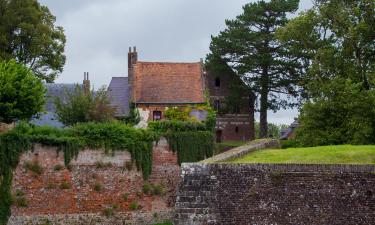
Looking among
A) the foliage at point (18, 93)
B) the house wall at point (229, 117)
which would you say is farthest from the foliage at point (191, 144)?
the house wall at point (229, 117)

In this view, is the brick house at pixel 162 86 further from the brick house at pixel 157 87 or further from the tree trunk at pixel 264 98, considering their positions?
the tree trunk at pixel 264 98

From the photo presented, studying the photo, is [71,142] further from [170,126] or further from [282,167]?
[282,167]

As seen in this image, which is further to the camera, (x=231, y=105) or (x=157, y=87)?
(x=231, y=105)

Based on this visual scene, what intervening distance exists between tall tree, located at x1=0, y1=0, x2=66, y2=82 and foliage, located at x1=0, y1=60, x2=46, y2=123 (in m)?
11.8

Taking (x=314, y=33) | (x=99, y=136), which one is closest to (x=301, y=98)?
(x=314, y=33)

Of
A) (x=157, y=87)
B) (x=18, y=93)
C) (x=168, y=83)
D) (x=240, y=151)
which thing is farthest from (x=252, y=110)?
(x=240, y=151)

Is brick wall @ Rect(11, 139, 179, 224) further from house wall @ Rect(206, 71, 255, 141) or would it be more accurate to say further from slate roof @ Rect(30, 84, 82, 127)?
house wall @ Rect(206, 71, 255, 141)

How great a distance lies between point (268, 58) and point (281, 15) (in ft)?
13.6

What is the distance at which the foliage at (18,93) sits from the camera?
32.2 m

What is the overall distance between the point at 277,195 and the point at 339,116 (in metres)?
17.6

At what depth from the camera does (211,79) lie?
5250 cm

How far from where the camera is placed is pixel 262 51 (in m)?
49.6

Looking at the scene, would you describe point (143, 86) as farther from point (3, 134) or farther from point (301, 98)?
point (3, 134)

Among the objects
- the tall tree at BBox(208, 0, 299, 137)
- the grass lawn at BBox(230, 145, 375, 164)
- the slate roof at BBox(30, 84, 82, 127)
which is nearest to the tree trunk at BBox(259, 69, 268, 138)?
the tall tree at BBox(208, 0, 299, 137)
